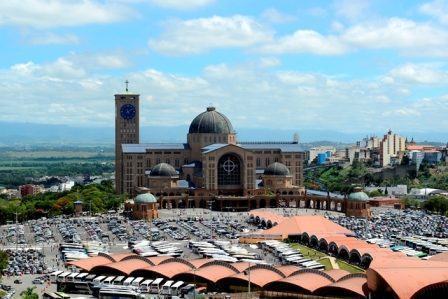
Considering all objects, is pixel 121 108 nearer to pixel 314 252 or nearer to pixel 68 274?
pixel 314 252

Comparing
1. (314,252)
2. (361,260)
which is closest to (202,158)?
(314,252)

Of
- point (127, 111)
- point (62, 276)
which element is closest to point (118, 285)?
point (62, 276)

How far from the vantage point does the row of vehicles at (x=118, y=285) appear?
60.7 m

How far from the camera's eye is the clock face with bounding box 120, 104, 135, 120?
14457 cm

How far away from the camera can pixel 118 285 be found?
6344 centimetres

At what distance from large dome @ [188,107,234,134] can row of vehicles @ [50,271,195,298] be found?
6709cm

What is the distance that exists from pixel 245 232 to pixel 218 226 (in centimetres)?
615

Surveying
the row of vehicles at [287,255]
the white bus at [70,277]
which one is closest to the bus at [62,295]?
the white bus at [70,277]

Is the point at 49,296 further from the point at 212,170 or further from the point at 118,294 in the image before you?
the point at 212,170

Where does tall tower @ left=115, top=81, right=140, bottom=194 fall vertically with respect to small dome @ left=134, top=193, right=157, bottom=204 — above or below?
above

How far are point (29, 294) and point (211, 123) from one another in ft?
254

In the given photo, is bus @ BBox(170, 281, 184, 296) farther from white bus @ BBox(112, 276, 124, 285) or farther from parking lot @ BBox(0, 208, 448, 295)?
parking lot @ BBox(0, 208, 448, 295)

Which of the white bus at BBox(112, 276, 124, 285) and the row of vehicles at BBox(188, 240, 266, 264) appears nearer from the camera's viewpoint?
the white bus at BBox(112, 276, 124, 285)

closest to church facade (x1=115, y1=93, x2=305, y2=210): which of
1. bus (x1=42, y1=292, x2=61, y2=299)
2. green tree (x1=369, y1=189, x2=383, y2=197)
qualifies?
green tree (x1=369, y1=189, x2=383, y2=197)
